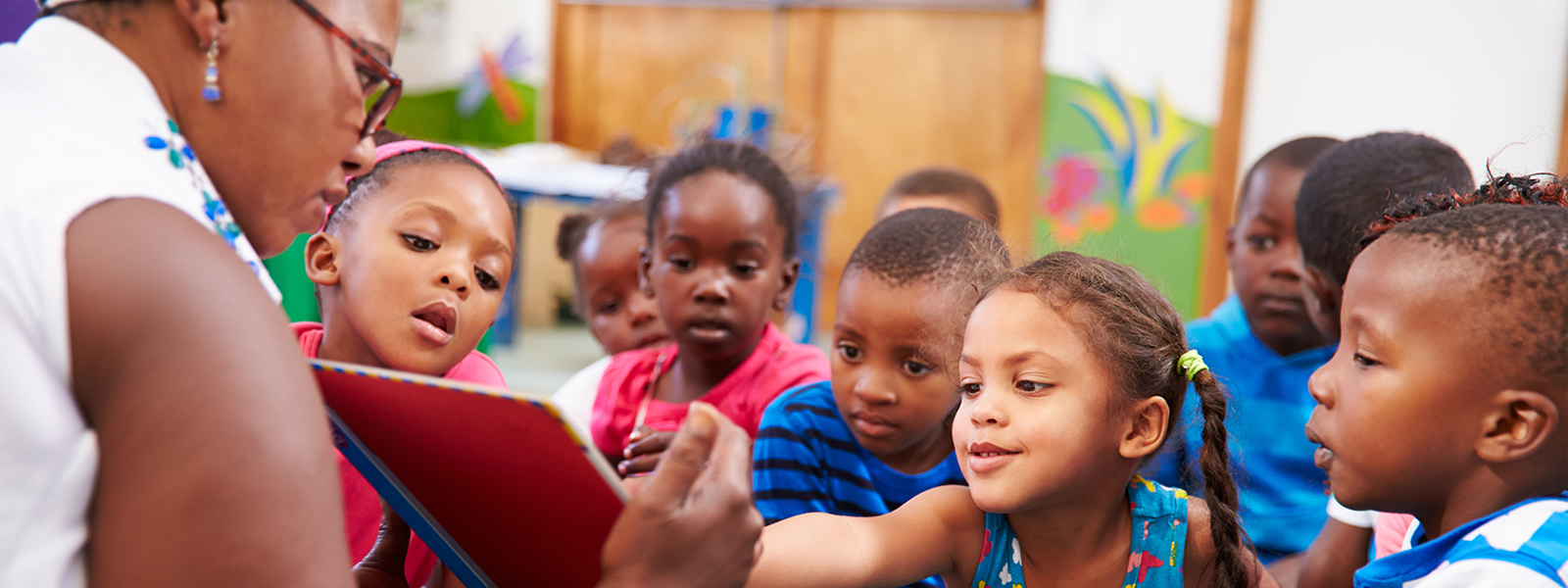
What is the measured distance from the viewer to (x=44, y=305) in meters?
0.62

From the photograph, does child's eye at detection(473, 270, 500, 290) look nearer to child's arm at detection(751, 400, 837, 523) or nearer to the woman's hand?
child's arm at detection(751, 400, 837, 523)

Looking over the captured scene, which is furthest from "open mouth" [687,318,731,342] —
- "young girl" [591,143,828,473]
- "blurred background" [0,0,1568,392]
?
"blurred background" [0,0,1568,392]

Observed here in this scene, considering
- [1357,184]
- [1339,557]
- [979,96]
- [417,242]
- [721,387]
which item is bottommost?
[1339,557]

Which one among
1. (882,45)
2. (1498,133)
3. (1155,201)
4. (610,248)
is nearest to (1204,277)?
(1155,201)

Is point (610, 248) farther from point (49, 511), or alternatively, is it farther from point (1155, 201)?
point (1155, 201)

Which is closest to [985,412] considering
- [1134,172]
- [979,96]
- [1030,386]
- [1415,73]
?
[1030,386]

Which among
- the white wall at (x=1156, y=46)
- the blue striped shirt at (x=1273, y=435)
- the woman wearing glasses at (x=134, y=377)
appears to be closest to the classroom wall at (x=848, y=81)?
the white wall at (x=1156, y=46)

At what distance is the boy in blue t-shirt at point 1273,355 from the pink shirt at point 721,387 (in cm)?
81

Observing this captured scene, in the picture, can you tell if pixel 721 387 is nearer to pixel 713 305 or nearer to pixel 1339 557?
pixel 713 305

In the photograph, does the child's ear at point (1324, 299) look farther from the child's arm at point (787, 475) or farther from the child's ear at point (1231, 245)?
the child's arm at point (787, 475)

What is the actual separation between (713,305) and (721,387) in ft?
0.51

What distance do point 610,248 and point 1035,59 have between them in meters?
4.20

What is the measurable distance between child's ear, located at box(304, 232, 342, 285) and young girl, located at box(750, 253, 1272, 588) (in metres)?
0.80

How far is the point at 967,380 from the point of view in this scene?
4.12 ft
